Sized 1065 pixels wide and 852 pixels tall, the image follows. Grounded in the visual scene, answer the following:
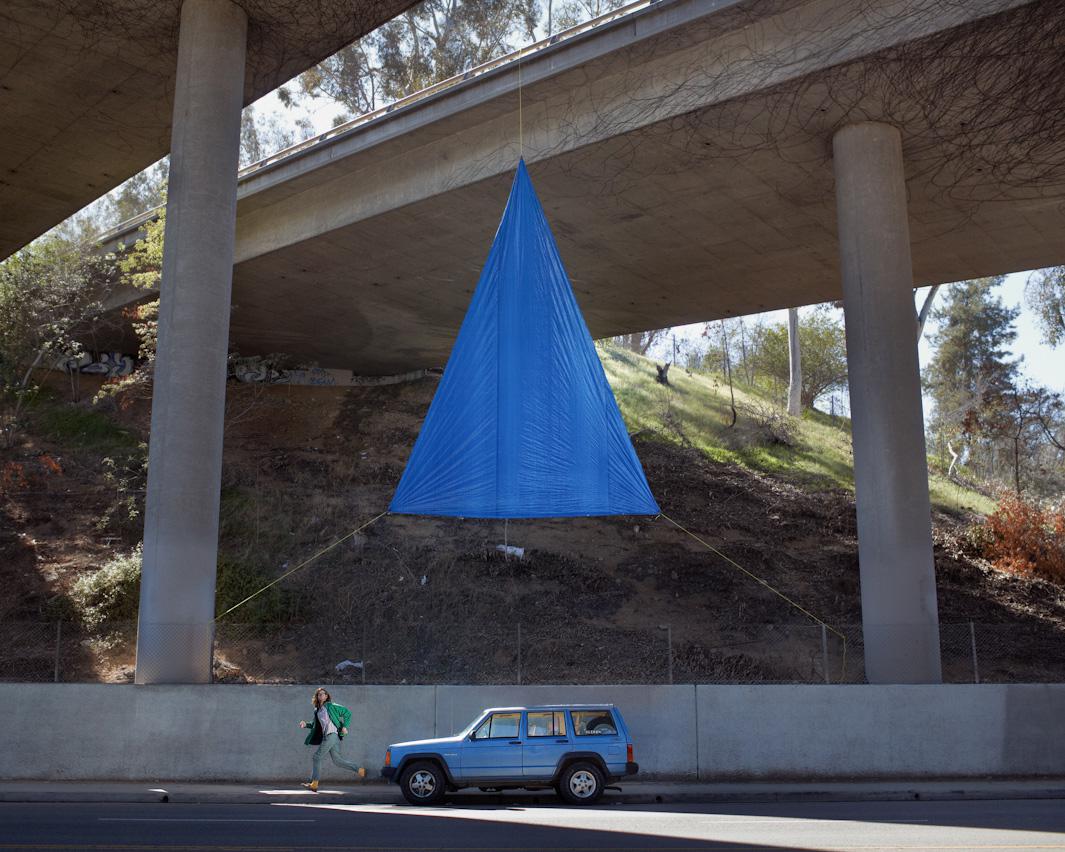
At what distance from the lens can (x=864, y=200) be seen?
811 inches

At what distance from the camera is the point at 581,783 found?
1411 centimetres

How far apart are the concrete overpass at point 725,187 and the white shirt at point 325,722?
3431 mm

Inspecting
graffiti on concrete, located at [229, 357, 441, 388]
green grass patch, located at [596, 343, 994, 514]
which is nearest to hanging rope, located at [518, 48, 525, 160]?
green grass patch, located at [596, 343, 994, 514]

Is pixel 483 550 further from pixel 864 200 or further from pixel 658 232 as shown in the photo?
pixel 864 200

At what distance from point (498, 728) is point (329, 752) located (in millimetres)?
3329

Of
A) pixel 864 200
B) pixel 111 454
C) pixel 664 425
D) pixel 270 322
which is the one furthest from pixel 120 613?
pixel 664 425

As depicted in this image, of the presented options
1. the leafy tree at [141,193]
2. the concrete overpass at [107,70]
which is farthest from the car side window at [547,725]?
the leafy tree at [141,193]

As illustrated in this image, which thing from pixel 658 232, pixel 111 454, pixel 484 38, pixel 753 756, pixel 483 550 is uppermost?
pixel 484 38

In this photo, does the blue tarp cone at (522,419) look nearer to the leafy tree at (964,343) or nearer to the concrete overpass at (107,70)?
the concrete overpass at (107,70)

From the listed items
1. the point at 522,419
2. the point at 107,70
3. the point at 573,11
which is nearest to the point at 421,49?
the point at 573,11

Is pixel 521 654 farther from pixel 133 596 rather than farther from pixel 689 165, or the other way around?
pixel 689 165

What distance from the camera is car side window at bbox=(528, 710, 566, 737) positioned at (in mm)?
14148

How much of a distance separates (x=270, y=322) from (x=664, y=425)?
18.4 meters

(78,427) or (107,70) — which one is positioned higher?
(107,70)
